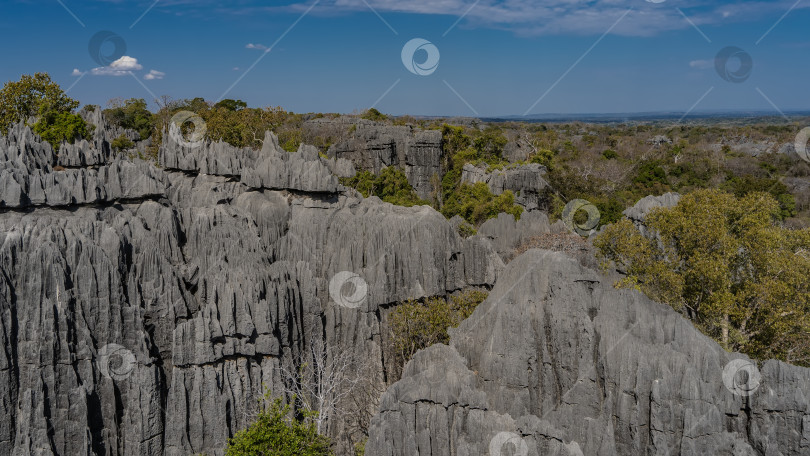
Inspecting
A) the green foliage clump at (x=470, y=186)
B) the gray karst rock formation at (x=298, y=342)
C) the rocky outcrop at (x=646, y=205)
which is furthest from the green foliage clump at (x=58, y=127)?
the rocky outcrop at (x=646, y=205)

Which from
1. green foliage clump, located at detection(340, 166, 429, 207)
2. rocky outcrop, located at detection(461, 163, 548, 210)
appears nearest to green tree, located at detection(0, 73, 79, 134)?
green foliage clump, located at detection(340, 166, 429, 207)

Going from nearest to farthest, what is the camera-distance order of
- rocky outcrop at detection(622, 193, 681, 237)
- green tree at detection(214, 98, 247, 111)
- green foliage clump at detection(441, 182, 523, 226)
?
1. rocky outcrop at detection(622, 193, 681, 237)
2. green foliage clump at detection(441, 182, 523, 226)
3. green tree at detection(214, 98, 247, 111)

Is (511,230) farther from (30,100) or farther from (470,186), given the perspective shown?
(30,100)

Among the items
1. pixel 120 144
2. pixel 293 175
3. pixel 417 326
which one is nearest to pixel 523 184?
pixel 293 175

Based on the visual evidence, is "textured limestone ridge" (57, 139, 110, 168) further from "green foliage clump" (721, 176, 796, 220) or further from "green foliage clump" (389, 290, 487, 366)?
"green foliage clump" (721, 176, 796, 220)

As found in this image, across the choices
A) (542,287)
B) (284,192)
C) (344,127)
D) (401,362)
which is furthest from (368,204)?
(344,127)

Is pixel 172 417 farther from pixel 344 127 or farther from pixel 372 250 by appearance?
pixel 344 127

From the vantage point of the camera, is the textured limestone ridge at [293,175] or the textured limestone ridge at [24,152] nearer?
the textured limestone ridge at [24,152]

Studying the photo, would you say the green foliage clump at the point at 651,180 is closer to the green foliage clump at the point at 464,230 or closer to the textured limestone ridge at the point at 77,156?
the green foliage clump at the point at 464,230
